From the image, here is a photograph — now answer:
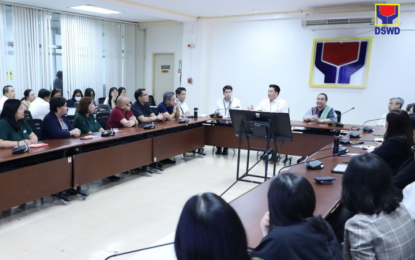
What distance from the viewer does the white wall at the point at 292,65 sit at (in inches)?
273

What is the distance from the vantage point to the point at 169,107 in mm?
6395

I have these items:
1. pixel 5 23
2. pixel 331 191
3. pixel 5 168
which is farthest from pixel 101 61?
pixel 331 191

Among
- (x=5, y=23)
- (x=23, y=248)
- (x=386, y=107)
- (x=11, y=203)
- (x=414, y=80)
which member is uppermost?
(x=5, y=23)

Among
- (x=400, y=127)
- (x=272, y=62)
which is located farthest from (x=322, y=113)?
(x=400, y=127)

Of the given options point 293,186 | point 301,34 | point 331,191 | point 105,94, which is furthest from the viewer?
point 105,94

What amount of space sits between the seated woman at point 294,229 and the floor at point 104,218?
1.01m

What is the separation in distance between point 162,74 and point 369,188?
8876 millimetres

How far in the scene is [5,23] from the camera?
7242 millimetres

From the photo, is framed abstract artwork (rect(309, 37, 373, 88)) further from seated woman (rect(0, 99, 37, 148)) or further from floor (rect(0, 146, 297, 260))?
seated woman (rect(0, 99, 37, 148))

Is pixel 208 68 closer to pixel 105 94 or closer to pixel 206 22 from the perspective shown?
pixel 206 22

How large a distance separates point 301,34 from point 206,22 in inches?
93.6

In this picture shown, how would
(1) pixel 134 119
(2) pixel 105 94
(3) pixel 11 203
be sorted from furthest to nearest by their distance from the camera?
(2) pixel 105 94, (1) pixel 134 119, (3) pixel 11 203

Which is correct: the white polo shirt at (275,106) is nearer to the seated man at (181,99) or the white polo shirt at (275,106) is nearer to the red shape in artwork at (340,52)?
the seated man at (181,99)

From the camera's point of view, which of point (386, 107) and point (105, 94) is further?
point (105, 94)
